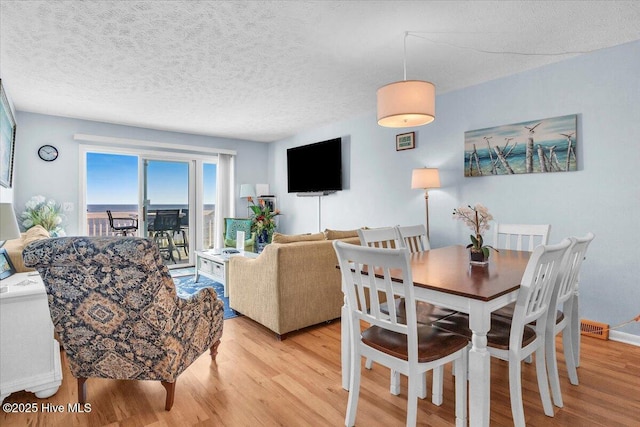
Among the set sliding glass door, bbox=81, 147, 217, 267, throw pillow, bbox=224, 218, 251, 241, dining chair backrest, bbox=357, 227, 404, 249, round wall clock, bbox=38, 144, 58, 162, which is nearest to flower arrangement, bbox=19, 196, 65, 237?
round wall clock, bbox=38, 144, 58, 162

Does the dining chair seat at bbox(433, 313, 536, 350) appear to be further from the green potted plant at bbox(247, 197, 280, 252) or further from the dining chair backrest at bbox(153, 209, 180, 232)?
the dining chair backrest at bbox(153, 209, 180, 232)

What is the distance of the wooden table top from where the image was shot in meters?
1.54

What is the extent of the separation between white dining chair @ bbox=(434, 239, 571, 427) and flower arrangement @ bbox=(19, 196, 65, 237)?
486cm

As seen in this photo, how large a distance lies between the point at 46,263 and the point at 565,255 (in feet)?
8.27

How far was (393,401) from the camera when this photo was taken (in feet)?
6.48

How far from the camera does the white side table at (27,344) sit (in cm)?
191

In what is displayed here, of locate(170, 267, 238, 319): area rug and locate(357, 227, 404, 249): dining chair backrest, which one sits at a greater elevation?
locate(357, 227, 404, 249): dining chair backrest

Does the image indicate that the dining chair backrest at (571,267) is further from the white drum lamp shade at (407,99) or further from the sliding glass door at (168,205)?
the sliding glass door at (168,205)

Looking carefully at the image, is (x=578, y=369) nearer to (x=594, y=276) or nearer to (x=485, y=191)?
(x=594, y=276)

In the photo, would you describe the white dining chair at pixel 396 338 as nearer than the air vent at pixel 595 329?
Yes

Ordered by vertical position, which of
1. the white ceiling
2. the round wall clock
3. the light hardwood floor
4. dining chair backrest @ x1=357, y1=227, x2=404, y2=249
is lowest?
the light hardwood floor

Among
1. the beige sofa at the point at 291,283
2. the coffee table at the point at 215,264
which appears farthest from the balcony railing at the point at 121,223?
the beige sofa at the point at 291,283

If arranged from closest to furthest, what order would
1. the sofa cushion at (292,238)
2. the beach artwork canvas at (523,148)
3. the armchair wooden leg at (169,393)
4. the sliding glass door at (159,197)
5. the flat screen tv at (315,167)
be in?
the armchair wooden leg at (169,393), the sofa cushion at (292,238), the beach artwork canvas at (523,148), the flat screen tv at (315,167), the sliding glass door at (159,197)

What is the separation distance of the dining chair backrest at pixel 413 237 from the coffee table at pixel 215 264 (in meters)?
2.04
